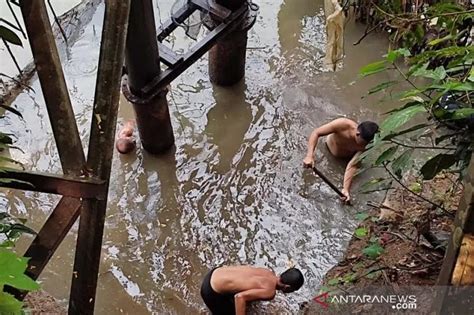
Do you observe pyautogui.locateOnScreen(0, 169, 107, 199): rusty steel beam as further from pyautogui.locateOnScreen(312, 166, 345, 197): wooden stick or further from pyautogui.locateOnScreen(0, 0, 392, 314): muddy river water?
pyautogui.locateOnScreen(312, 166, 345, 197): wooden stick

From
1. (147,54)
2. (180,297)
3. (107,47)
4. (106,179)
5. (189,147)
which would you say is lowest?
(180,297)

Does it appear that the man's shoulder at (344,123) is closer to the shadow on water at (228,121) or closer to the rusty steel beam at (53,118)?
the shadow on water at (228,121)

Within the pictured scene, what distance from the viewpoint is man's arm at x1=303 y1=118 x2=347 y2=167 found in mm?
4646

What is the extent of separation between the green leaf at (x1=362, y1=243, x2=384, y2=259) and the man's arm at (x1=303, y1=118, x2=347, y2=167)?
106cm

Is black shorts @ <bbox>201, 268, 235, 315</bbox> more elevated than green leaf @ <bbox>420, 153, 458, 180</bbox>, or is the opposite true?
green leaf @ <bbox>420, 153, 458, 180</bbox>

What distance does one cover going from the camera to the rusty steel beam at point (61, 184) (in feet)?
7.18

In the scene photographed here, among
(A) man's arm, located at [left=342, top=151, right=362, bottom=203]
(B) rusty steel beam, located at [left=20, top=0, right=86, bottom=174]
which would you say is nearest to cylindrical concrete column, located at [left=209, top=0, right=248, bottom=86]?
(A) man's arm, located at [left=342, top=151, right=362, bottom=203]

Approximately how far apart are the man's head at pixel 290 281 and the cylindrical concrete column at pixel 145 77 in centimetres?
154

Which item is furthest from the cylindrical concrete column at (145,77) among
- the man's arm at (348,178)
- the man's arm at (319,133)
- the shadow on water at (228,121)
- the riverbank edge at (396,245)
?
the riverbank edge at (396,245)

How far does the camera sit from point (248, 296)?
366cm

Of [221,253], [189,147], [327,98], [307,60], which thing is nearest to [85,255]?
[221,253]

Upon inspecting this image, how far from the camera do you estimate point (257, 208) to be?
14.6 feet

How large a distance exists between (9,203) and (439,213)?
298 centimetres

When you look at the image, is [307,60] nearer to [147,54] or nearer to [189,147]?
[189,147]
